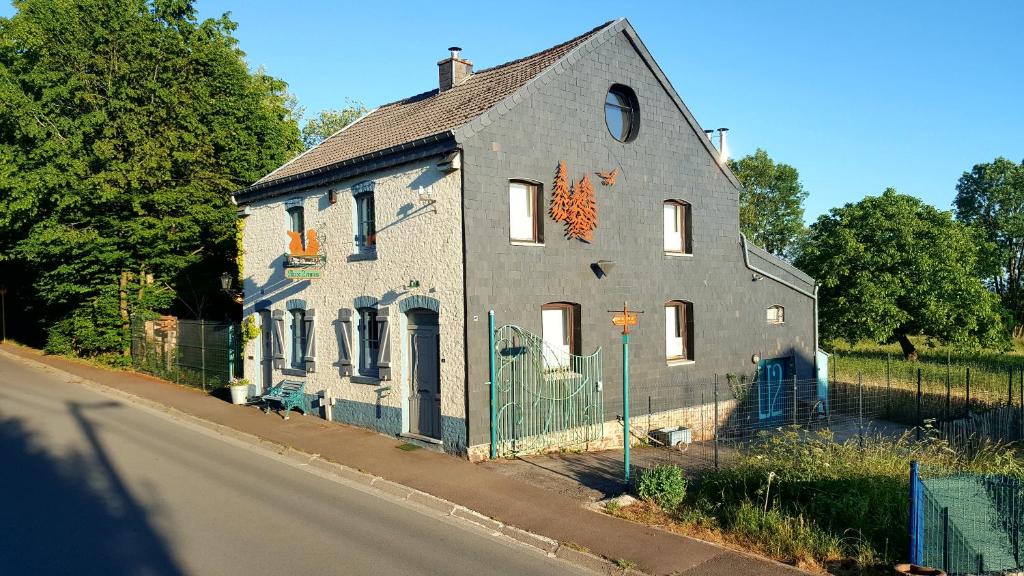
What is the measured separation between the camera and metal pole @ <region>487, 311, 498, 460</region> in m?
12.6

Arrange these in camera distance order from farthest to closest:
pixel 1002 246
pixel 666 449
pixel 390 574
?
pixel 1002 246 < pixel 666 449 < pixel 390 574

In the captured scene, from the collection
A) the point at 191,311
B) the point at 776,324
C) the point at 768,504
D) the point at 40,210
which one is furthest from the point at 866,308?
the point at 40,210

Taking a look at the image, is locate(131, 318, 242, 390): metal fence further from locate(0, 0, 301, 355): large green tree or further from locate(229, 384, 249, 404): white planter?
locate(229, 384, 249, 404): white planter

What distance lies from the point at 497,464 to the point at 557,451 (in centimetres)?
175

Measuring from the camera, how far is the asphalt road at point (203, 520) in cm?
758

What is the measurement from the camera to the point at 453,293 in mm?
12719

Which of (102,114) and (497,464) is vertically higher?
(102,114)

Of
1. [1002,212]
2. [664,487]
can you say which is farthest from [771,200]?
[664,487]

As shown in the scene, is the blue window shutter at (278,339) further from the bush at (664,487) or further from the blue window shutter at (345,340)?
the bush at (664,487)

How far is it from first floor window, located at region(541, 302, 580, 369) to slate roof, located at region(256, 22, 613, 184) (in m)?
4.13

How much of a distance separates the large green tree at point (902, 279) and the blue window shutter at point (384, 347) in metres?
24.7

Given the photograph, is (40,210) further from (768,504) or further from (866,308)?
(866,308)

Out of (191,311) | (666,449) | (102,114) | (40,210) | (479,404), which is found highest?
(102,114)

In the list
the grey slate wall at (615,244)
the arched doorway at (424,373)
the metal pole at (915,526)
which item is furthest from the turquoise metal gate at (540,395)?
the metal pole at (915,526)
